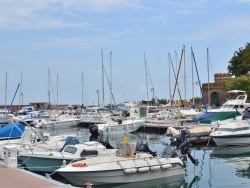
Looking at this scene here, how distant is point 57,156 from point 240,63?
6913 cm

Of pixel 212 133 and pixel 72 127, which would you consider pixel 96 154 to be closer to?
pixel 212 133

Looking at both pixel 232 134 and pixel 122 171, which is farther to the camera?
pixel 232 134

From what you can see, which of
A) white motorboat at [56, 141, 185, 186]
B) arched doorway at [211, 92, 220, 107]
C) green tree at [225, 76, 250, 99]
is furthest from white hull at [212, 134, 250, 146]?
arched doorway at [211, 92, 220, 107]

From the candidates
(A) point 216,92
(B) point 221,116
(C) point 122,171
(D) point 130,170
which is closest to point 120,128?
(B) point 221,116

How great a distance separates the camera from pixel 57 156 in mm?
21531

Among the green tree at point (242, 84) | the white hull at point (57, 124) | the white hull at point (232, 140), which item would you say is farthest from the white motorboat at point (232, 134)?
the green tree at point (242, 84)

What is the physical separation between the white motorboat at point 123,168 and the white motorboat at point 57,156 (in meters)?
1.85

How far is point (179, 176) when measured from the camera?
2095cm

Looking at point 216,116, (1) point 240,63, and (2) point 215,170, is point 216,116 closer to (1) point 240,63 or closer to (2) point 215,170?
(2) point 215,170

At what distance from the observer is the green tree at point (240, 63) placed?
81.3 m

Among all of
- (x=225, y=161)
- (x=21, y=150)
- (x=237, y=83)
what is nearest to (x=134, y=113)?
(x=237, y=83)

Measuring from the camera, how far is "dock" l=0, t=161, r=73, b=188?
13.4 m

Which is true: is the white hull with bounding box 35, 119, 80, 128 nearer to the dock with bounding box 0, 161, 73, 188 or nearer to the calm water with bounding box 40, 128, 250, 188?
the calm water with bounding box 40, 128, 250, 188

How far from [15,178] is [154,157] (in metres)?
7.31
